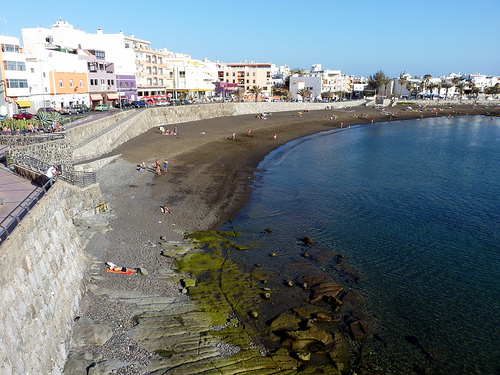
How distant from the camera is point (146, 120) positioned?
2311 inches

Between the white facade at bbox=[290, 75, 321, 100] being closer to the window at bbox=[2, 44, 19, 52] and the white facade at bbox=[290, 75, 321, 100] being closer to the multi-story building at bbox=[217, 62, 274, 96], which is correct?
the multi-story building at bbox=[217, 62, 274, 96]

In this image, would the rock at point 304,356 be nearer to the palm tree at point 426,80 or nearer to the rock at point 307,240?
the rock at point 307,240

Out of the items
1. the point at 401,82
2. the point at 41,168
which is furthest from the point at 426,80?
the point at 41,168

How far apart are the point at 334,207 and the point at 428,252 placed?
9205mm

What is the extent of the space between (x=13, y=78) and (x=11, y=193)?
3653cm

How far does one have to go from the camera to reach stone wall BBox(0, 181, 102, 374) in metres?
11.4

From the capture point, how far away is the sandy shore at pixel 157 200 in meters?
16.2

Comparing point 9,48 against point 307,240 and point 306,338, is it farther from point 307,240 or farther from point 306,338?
point 306,338

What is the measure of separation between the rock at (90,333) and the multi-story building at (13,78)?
125 ft

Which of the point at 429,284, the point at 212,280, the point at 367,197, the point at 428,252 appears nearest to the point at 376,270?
the point at 429,284

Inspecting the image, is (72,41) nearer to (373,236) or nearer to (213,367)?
(373,236)

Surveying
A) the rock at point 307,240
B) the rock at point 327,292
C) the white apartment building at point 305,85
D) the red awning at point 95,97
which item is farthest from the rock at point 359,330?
the white apartment building at point 305,85

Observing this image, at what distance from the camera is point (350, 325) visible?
16859mm

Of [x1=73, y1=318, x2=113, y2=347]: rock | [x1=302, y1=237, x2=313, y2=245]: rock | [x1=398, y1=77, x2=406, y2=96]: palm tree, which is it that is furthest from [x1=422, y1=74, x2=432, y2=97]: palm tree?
[x1=73, y1=318, x2=113, y2=347]: rock
